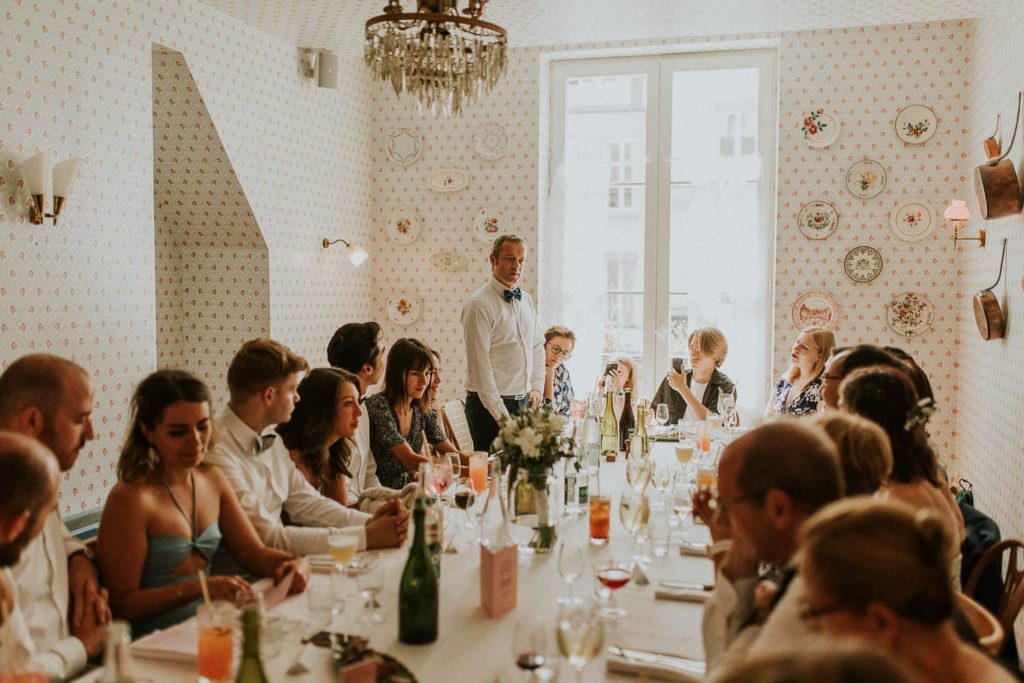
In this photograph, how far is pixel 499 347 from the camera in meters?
5.02

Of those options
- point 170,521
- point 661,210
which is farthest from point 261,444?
point 661,210

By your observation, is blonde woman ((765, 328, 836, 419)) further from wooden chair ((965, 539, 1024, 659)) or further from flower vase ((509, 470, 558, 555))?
flower vase ((509, 470, 558, 555))

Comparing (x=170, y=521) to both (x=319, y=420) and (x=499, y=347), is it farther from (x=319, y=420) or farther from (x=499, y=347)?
(x=499, y=347)

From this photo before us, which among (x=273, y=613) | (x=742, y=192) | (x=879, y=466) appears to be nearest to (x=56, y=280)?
(x=273, y=613)

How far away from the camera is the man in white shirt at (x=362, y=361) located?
11.4 feet

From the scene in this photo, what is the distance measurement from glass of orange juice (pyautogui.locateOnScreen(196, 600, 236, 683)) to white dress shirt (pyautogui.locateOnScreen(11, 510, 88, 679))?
0.41m

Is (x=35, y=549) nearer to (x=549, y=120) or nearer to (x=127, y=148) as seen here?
(x=127, y=148)

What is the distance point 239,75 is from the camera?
4.91 metres

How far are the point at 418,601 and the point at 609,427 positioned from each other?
8.11 feet

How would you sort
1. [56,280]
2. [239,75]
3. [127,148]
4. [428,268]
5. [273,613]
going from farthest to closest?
[428,268] < [239,75] < [127,148] < [56,280] < [273,613]

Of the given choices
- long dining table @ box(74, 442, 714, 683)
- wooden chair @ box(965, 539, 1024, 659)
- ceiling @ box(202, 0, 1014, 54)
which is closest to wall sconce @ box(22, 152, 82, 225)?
ceiling @ box(202, 0, 1014, 54)

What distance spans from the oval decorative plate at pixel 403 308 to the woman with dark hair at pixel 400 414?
102 inches

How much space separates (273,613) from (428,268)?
14.7ft

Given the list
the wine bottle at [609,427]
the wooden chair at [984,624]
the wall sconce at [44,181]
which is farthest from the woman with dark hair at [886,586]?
the wall sconce at [44,181]
